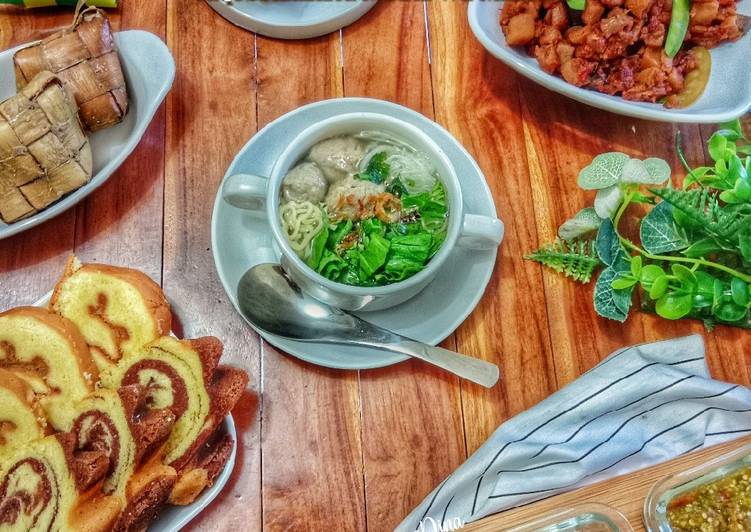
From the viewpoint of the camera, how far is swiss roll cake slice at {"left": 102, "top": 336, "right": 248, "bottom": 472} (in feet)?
3.74

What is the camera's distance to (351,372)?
130 centimetres

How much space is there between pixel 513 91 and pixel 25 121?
0.95 metres

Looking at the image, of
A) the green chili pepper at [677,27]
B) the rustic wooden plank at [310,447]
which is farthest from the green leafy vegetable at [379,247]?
the green chili pepper at [677,27]

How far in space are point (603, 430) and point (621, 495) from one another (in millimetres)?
119

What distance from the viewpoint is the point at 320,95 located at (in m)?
1.48

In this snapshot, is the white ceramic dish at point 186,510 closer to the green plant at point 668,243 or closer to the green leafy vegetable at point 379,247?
the green leafy vegetable at point 379,247

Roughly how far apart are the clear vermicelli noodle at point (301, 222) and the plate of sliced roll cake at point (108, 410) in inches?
8.5

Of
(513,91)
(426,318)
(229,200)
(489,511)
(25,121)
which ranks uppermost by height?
(25,121)

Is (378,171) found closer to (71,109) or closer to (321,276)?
(321,276)

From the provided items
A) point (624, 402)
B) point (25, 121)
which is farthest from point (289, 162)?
point (624, 402)

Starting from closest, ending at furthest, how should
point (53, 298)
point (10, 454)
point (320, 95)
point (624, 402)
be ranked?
point (10, 454), point (53, 298), point (624, 402), point (320, 95)

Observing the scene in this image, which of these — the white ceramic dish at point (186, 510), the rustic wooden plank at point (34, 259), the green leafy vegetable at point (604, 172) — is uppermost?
the rustic wooden plank at point (34, 259)

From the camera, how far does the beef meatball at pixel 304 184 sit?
46.8 inches

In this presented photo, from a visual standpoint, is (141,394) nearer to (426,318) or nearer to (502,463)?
(426,318)
